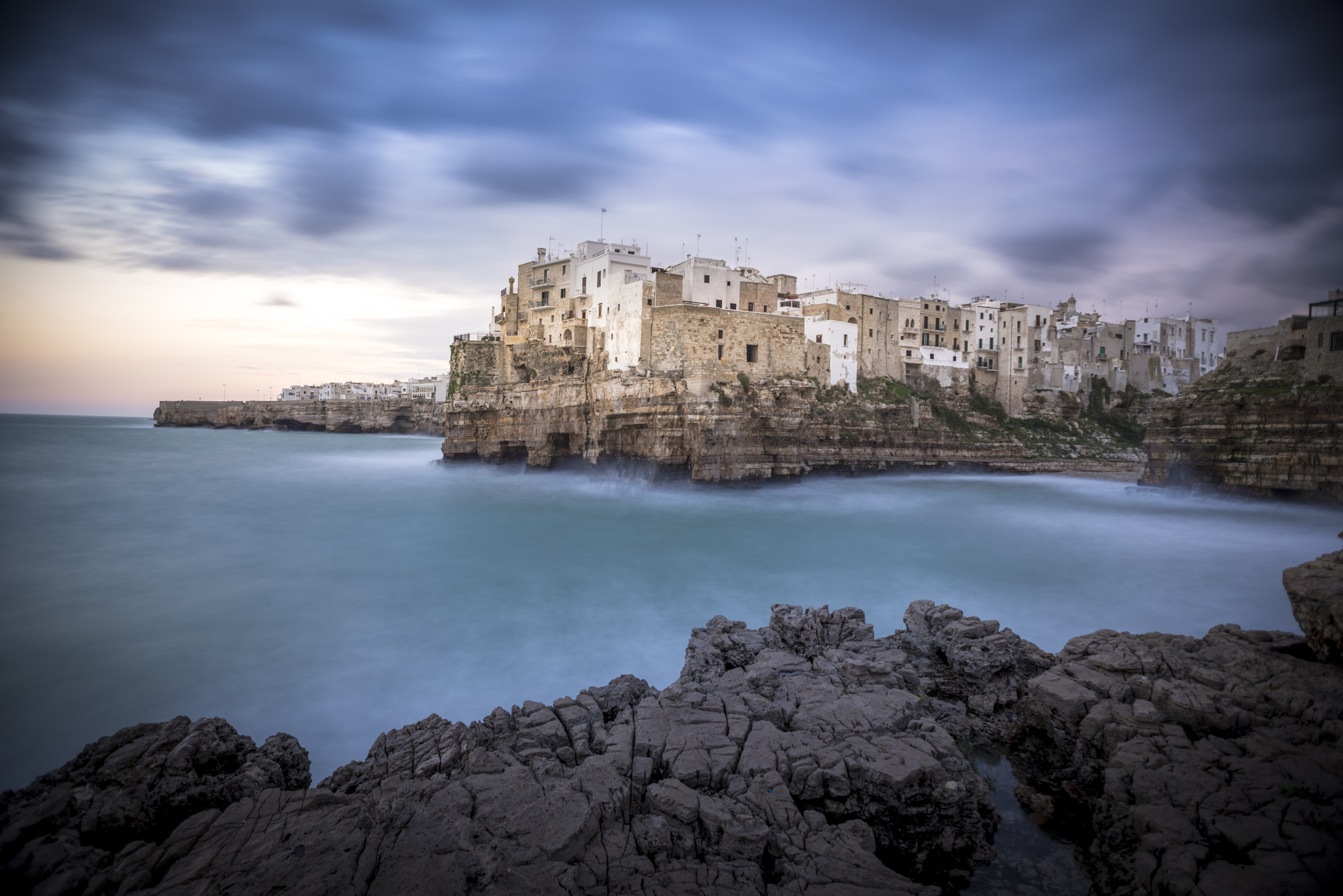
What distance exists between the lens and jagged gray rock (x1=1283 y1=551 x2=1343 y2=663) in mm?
6551

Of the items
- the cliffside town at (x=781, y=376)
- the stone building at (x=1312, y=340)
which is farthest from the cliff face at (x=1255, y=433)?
the cliffside town at (x=781, y=376)

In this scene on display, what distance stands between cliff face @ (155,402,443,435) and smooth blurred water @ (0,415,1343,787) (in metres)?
50.2

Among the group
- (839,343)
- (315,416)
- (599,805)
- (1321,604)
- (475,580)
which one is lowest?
(475,580)

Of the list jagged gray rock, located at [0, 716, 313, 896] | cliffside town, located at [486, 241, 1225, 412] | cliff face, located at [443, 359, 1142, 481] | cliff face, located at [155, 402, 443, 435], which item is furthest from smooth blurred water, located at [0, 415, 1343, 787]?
cliff face, located at [155, 402, 443, 435]

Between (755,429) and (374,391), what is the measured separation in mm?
104716

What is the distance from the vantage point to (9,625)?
454 inches

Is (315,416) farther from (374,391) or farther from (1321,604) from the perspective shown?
(1321,604)

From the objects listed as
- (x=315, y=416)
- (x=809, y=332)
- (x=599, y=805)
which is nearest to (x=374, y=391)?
(x=315, y=416)

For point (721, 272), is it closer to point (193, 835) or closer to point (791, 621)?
point (791, 621)

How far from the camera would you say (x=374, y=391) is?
117 m

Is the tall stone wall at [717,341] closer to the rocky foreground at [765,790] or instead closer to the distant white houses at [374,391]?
the rocky foreground at [765,790]

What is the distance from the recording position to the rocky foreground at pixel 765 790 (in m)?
4.61

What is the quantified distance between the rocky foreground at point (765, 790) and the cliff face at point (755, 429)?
70.9 ft

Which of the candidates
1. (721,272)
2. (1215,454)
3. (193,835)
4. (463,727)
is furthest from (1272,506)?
(193,835)
